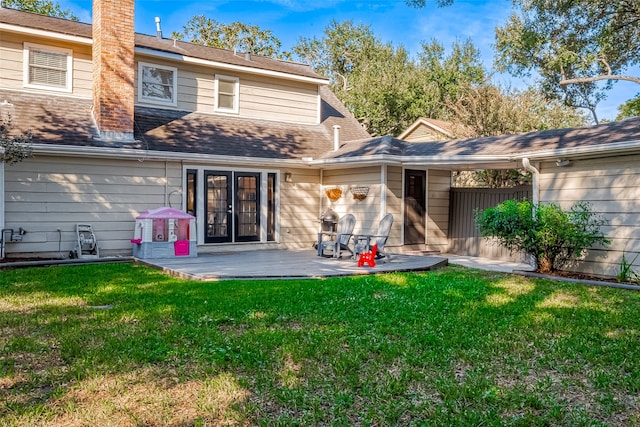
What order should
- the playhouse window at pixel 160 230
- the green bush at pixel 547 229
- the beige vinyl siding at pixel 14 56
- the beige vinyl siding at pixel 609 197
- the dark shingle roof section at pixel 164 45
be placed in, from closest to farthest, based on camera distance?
the beige vinyl siding at pixel 609 197, the green bush at pixel 547 229, the playhouse window at pixel 160 230, the beige vinyl siding at pixel 14 56, the dark shingle roof section at pixel 164 45

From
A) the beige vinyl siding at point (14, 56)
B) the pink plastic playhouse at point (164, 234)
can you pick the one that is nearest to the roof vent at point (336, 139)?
the pink plastic playhouse at point (164, 234)

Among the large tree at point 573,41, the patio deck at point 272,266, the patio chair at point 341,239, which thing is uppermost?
the large tree at point 573,41

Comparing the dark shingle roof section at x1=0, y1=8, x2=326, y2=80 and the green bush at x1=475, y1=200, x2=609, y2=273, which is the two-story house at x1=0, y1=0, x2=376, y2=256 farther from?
the green bush at x1=475, y1=200, x2=609, y2=273

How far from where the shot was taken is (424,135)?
23.0 m

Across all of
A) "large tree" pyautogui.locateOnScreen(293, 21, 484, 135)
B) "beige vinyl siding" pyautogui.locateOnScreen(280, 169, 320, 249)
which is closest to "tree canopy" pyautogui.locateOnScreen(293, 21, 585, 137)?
"large tree" pyautogui.locateOnScreen(293, 21, 484, 135)

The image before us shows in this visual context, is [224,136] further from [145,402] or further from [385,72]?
[385,72]

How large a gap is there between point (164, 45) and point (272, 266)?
7.65 m

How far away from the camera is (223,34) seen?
95.5ft

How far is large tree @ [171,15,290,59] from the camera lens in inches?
1137

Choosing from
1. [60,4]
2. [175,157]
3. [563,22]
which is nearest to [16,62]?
[175,157]

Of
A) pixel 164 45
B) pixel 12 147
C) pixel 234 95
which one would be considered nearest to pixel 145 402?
pixel 12 147

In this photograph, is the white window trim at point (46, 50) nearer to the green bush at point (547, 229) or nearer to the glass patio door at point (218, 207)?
the glass patio door at point (218, 207)

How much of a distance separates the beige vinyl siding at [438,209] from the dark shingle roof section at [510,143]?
37.1 inches

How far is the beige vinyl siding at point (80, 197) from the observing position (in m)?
9.16
